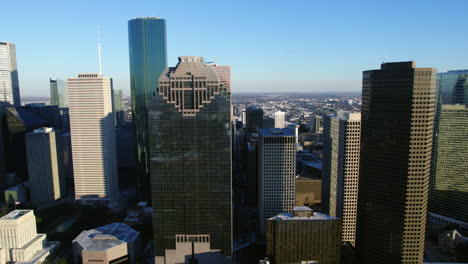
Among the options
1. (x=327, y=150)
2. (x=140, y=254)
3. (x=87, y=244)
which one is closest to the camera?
(x=87, y=244)

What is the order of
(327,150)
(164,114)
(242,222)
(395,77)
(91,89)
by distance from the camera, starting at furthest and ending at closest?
1. (91,89)
2. (242,222)
3. (327,150)
4. (164,114)
5. (395,77)

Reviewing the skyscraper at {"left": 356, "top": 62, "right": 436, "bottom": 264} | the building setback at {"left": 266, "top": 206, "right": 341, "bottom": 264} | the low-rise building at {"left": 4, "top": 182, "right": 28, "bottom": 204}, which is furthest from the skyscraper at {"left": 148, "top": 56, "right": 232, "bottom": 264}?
the low-rise building at {"left": 4, "top": 182, "right": 28, "bottom": 204}

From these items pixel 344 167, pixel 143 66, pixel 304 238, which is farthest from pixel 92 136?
pixel 344 167

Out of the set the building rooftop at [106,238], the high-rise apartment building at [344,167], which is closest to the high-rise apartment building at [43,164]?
the building rooftop at [106,238]

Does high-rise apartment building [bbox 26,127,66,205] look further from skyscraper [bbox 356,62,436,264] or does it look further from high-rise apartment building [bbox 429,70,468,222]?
high-rise apartment building [bbox 429,70,468,222]

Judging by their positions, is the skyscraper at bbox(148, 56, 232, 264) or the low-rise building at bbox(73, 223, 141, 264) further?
the low-rise building at bbox(73, 223, 141, 264)

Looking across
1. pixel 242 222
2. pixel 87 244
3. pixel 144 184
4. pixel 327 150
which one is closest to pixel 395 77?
pixel 327 150

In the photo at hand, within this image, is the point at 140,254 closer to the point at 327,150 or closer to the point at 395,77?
the point at 327,150
